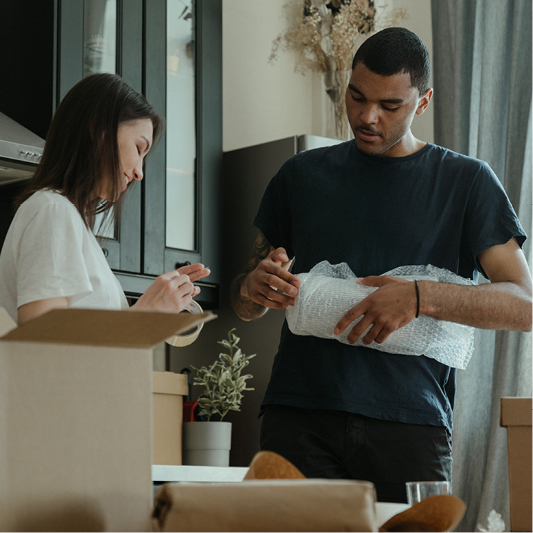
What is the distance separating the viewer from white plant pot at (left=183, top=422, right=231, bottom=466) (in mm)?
2266

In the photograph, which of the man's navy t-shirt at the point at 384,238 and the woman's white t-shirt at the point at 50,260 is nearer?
the woman's white t-shirt at the point at 50,260

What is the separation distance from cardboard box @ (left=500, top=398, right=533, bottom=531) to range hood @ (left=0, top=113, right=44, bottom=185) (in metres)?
1.45

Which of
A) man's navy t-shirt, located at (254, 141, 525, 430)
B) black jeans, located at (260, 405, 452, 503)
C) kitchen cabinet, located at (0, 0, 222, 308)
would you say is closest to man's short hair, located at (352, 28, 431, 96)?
man's navy t-shirt, located at (254, 141, 525, 430)

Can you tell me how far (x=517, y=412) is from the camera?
3.17 ft

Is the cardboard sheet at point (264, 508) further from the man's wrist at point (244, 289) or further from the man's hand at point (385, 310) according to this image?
the man's wrist at point (244, 289)

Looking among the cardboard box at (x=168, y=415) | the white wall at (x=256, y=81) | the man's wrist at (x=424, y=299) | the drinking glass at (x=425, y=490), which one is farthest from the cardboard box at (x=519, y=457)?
the white wall at (x=256, y=81)

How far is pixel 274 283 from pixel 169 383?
47.3 inches

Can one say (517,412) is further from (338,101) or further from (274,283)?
(338,101)

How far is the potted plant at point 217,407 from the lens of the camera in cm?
227

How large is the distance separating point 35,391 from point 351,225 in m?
0.88

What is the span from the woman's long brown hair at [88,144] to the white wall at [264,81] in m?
1.70

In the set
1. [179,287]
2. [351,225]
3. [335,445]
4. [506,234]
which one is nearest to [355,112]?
[351,225]

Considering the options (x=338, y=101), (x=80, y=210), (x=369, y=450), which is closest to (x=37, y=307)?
(x=80, y=210)

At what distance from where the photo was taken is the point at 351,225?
4.28 feet
